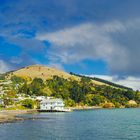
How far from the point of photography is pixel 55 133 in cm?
8919

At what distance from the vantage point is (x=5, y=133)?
8769 cm

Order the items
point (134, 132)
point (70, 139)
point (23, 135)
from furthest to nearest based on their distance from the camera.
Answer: point (134, 132), point (23, 135), point (70, 139)

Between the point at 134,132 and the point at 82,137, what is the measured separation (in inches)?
646

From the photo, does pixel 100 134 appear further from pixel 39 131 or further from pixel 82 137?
pixel 39 131

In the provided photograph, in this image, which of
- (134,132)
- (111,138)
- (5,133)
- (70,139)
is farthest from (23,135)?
(134,132)

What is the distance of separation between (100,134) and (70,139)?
40.1 ft

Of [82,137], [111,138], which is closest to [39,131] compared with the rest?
[82,137]

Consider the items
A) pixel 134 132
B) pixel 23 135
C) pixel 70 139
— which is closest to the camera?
pixel 70 139

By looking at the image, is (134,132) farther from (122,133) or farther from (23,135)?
(23,135)

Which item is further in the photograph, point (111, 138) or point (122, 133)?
point (122, 133)

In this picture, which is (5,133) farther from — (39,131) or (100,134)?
(100,134)

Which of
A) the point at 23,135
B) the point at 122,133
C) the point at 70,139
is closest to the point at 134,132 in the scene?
the point at 122,133

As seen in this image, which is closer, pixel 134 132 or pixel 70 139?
pixel 70 139

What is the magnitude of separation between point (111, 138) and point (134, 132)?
1392cm
